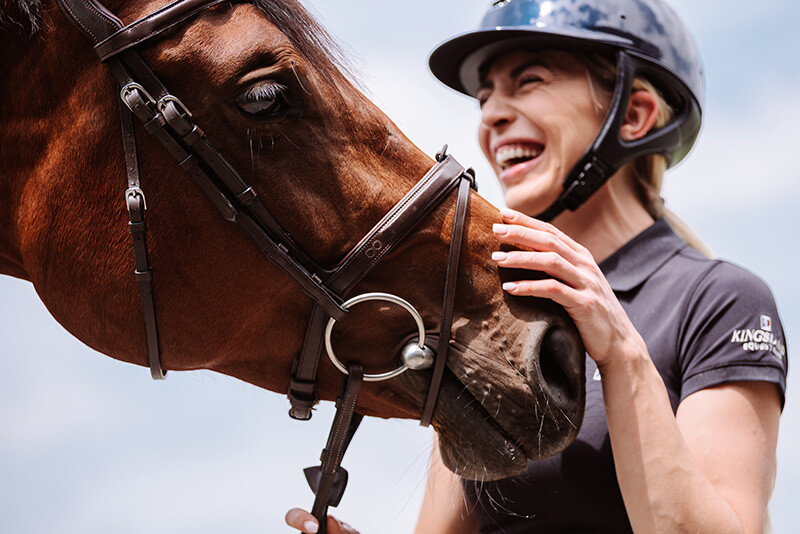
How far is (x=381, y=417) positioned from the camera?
6.50ft

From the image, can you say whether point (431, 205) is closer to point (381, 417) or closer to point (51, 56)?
point (381, 417)

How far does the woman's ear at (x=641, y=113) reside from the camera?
2.93m

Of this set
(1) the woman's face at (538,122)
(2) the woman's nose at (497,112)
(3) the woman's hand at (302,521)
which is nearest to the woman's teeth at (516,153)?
(1) the woman's face at (538,122)

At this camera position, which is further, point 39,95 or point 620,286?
point 620,286

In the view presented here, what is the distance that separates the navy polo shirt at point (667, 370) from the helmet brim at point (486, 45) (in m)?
1.09

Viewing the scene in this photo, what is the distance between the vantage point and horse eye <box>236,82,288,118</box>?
5.50 ft

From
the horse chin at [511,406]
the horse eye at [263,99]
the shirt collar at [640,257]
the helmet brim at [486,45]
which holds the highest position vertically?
the helmet brim at [486,45]

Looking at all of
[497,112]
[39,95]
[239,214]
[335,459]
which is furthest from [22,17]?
[497,112]

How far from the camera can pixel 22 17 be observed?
1.75 meters

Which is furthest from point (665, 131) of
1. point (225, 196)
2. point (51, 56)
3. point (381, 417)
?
point (51, 56)

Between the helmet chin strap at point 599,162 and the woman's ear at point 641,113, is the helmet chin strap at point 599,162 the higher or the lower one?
the lower one

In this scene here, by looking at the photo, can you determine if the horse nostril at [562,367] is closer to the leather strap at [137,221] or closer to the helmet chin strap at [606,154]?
the leather strap at [137,221]

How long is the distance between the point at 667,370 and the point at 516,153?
3.67 feet

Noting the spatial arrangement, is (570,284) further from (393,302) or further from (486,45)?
(486,45)
